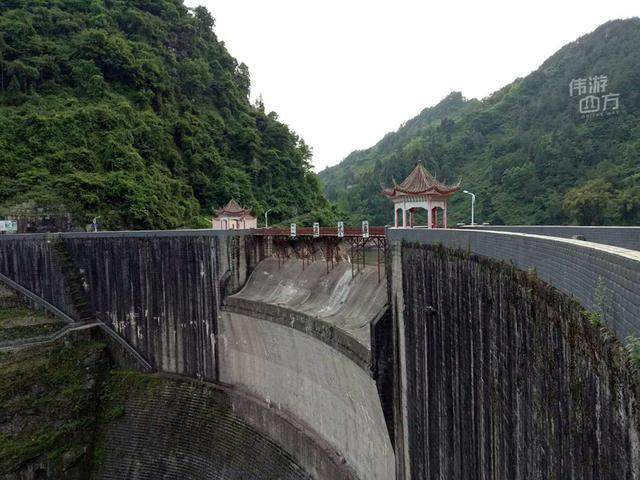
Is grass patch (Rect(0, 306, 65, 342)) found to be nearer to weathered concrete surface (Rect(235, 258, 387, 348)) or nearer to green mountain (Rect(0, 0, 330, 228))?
green mountain (Rect(0, 0, 330, 228))

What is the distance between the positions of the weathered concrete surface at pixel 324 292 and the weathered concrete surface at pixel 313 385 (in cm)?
96

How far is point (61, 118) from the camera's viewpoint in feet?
105

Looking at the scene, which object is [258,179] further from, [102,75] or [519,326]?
[519,326]

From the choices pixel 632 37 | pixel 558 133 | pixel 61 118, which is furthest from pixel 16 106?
pixel 632 37

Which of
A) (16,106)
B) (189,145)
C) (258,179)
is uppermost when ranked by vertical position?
(16,106)

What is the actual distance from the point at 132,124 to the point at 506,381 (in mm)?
34470

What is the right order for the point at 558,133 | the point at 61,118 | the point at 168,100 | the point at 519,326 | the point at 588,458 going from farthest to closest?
the point at 558,133
the point at 168,100
the point at 61,118
the point at 519,326
the point at 588,458

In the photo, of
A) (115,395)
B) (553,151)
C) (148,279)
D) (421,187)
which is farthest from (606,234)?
(553,151)

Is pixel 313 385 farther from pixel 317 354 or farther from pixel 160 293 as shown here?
pixel 160 293

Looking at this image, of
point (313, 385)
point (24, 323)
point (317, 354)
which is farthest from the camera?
point (24, 323)

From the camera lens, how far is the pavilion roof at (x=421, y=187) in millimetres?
15500

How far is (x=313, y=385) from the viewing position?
16609 mm

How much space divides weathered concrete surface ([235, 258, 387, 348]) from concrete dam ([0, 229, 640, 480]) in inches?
3.3

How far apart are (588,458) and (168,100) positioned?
41.4 m
